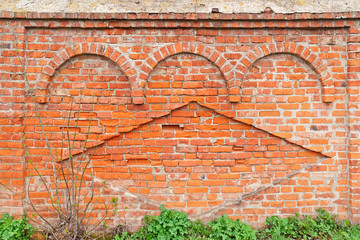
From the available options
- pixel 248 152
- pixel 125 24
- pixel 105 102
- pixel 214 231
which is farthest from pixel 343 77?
pixel 105 102

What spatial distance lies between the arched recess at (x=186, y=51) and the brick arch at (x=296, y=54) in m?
0.16

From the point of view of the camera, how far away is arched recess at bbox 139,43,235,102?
3305 mm

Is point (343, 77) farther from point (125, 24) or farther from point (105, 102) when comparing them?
point (105, 102)

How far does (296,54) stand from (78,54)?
3047 millimetres

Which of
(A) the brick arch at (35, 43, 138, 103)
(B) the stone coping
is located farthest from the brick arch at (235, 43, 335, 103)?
(A) the brick arch at (35, 43, 138, 103)

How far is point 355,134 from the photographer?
336 cm

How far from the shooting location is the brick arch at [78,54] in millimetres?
3287

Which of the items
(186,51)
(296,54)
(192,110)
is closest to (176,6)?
(186,51)

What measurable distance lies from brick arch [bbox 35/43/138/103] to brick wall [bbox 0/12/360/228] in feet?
0.05

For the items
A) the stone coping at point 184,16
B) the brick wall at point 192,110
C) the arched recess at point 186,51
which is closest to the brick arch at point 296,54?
the brick wall at point 192,110

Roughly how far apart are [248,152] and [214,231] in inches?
46.3

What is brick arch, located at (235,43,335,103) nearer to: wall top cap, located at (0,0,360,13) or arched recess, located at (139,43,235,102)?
arched recess, located at (139,43,235,102)

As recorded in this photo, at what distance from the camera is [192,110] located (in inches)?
134

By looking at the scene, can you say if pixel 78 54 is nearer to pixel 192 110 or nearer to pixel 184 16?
pixel 184 16
